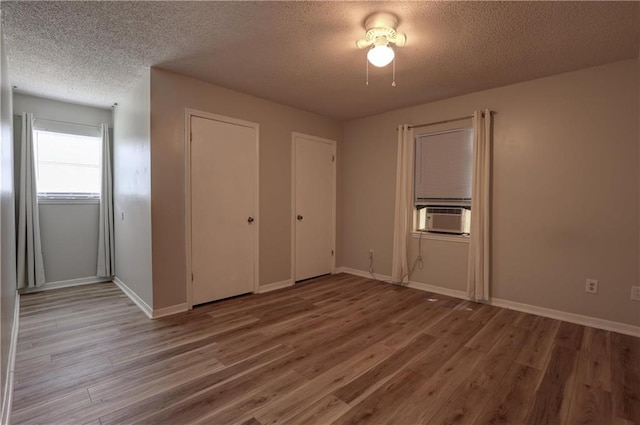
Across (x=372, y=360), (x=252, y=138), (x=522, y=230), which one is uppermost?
(x=252, y=138)

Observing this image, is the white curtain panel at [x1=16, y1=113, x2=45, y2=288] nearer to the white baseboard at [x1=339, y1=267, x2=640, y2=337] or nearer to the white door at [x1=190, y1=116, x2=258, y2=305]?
the white door at [x1=190, y1=116, x2=258, y2=305]

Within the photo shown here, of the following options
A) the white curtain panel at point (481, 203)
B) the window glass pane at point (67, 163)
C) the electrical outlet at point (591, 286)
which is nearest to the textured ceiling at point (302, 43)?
the white curtain panel at point (481, 203)

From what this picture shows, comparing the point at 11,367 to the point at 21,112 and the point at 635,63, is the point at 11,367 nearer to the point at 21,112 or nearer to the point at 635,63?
the point at 21,112

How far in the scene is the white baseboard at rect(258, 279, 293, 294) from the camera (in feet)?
12.6

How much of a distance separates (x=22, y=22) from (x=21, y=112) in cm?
214

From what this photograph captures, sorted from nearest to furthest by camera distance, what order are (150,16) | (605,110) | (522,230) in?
(150,16) < (605,110) < (522,230)

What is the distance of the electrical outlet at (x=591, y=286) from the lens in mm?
2854

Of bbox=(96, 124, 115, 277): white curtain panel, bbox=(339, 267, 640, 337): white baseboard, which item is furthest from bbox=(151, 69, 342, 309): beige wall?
bbox=(339, 267, 640, 337): white baseboard

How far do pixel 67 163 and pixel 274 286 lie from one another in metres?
3.18

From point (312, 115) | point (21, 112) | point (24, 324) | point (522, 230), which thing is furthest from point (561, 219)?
point (21, 112)

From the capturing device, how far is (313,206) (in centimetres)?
449

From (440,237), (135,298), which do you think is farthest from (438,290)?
(135,298)

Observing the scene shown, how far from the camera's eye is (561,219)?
9.89ft

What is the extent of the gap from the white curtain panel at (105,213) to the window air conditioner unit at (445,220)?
4.29 metres
